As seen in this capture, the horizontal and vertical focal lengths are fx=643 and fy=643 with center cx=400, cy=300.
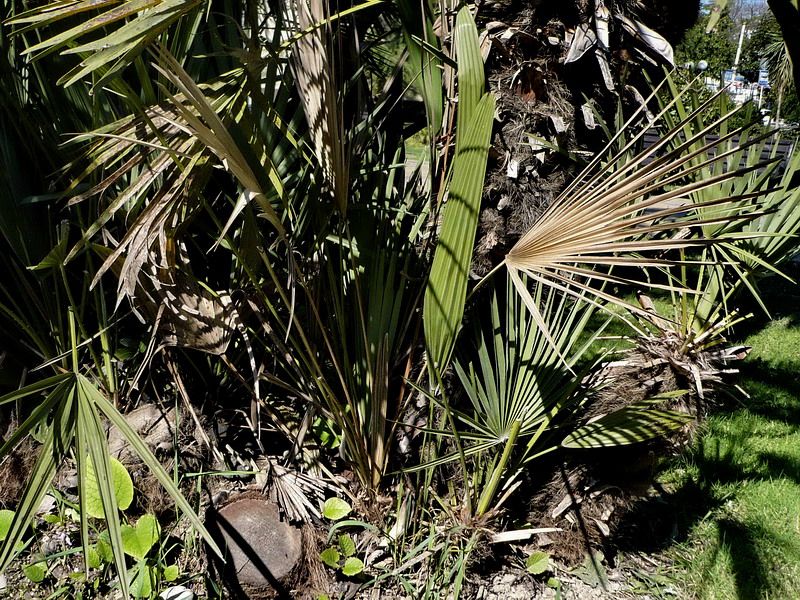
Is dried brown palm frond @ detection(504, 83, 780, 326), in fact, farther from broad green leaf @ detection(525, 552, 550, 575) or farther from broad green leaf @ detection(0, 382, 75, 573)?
broad green leaf @ detection(0, 382, 75, 573)

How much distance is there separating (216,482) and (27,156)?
141 centimetres

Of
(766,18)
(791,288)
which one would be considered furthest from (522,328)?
(766,18)

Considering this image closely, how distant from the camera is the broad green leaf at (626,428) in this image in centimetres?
206

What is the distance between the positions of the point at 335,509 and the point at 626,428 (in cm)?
103

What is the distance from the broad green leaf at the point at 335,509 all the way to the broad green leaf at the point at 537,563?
680 mm

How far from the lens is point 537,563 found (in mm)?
2311

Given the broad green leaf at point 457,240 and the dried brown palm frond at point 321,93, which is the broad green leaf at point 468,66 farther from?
the dried brown palm frond at point 321,93

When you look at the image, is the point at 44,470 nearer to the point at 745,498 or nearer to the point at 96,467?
the point at 96,467

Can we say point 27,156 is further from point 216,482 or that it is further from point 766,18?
point 766,18

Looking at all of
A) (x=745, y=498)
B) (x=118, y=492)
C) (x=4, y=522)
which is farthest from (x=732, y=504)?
(x=4, y=522)

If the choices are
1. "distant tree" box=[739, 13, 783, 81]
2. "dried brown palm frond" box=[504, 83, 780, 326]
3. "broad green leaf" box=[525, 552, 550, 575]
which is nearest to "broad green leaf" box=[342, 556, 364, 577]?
"broad green leaf" box=[525, 552, 550, 575]

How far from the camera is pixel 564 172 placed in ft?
7.23

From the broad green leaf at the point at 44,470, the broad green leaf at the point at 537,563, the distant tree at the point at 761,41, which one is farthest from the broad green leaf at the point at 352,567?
the distant tree at the point at 761,41

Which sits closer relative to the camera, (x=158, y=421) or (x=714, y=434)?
(x=158, y=421)
